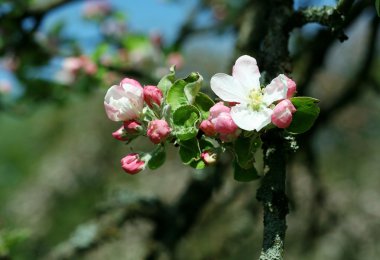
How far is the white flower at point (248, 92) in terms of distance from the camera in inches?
42.9

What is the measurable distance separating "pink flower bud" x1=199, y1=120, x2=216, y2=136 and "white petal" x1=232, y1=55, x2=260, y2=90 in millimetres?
109

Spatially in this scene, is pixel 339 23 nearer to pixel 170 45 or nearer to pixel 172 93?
pixel 172 93

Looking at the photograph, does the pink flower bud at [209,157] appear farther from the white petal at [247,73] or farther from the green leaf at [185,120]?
the white petal at [247,73]

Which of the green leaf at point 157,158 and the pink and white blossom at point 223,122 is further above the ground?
the pink and white blossom at point 223,122

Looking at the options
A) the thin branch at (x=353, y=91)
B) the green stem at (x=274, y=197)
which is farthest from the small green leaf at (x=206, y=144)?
the thin branch at (x=353, y=91)

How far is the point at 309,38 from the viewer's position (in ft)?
11.3

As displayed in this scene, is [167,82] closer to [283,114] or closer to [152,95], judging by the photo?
[152,95]

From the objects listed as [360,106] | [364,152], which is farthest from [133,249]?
[364,152]

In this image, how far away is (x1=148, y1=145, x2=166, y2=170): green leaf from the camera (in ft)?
4.05

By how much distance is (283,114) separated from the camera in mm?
1066

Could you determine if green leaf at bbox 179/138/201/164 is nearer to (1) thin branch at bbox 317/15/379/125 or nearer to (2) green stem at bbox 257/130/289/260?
(2) green stem at bbox 257/130/289/260

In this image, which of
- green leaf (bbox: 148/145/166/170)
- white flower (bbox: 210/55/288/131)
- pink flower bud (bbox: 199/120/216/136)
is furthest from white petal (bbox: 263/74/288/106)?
green leaf (bbox: 148/145/166/170)

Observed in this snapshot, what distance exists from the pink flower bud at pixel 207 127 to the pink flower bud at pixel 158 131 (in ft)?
0.21

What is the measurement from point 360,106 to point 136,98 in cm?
549
